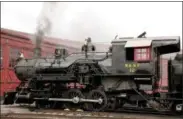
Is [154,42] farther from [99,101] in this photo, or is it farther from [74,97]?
[74,97]

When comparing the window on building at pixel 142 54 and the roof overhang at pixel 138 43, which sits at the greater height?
the roof overhang at pixel 138 43

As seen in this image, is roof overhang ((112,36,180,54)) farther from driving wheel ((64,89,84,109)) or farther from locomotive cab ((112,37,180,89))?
driving wheel ((64,89,84,109))

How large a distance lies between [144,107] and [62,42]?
13.3 metres

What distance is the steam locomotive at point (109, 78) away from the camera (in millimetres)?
11703

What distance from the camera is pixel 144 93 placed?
1210cm

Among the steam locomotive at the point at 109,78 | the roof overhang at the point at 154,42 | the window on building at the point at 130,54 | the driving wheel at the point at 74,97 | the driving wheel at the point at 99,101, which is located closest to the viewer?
the roof overhang at the point at 154,42

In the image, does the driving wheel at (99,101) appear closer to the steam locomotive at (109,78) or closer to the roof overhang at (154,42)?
the steam locomotive at (109,78)

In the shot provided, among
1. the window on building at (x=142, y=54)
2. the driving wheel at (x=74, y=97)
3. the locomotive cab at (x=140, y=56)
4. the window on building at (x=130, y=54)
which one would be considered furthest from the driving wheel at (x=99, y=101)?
the window on building at (x=142, y=54)

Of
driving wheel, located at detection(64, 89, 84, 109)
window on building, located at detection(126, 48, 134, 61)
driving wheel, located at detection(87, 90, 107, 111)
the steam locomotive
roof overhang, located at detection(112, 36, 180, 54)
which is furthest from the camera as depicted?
driving wheel, located at detection(64, 89, 84, 109)

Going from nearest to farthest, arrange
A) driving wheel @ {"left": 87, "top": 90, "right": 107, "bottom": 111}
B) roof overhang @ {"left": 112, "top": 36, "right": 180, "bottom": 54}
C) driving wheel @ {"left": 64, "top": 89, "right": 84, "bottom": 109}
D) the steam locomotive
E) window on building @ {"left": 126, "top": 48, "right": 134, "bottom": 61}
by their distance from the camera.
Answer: roof overhang @ {"left": 112, "top": 36, "right": 180, "bottom": 54} → the steam locomotive → window on building @ {"left": 126, "top": 48, "right": 134, "bottom": 61} → driving wheel @ {"left": 87, "top": 90, "right": 107, "bottom": 111} → driving wheel @ {"left": 64, "top": 89, "right": 84, "bottom": 109}

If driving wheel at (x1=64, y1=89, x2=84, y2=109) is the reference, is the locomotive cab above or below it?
above

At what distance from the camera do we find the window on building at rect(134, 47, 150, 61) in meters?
11.6

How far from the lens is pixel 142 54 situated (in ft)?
38.3

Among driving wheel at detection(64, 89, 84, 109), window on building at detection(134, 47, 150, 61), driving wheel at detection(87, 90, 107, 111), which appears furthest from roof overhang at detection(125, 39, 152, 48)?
driving wheel at detection(64, 89, 84, 109)
